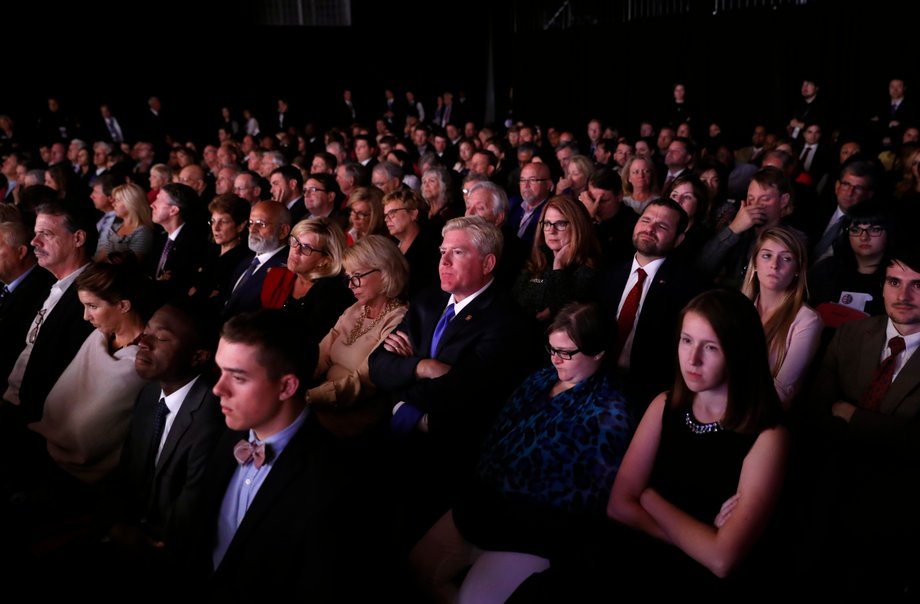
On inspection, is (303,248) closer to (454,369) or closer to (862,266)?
(454,369)

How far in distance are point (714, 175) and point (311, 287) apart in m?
3.49

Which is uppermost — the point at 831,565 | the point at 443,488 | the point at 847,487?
the point at 847,487

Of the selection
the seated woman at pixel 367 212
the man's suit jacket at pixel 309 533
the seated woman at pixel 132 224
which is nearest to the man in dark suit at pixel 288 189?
the seated woman at pixel 132 224

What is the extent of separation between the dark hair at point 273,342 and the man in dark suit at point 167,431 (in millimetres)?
483

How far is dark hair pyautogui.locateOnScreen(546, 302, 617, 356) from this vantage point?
2461mm

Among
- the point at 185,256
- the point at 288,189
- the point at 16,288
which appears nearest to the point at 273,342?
the point at 16,288

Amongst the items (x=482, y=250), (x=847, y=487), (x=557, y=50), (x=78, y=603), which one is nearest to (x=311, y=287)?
(x=482, y=250)

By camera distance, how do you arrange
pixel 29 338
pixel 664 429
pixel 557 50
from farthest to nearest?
1. pixel 557 50
2. pixel 29 338
3. pixel 664 429

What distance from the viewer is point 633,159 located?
18.4ft

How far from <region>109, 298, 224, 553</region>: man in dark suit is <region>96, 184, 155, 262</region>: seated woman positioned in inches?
118

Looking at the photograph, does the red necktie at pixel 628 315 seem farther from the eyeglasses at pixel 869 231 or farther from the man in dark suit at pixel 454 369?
the eyeglasses at pixel 869 231

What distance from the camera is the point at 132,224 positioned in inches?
213

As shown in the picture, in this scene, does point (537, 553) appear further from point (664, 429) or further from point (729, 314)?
point (729, 314)

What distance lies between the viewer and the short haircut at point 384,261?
3422 millimetres
